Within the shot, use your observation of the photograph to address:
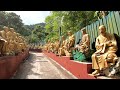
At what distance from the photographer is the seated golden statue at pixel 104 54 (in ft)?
24.4

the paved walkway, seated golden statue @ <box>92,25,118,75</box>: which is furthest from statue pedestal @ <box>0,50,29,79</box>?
seated golden statue @ <box>92,25,118,75</box>

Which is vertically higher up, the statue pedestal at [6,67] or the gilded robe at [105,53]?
the gilded robe at [105,53]

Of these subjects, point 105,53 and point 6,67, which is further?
point 6,67

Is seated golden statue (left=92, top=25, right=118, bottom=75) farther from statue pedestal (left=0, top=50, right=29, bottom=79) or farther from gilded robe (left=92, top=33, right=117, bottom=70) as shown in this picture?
statue pedestal (left=0, top=50, right=29, bottom=79)

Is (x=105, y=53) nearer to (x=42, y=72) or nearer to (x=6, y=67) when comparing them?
(x=6, y=67)

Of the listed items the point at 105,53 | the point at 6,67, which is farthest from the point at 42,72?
the point at 105,53

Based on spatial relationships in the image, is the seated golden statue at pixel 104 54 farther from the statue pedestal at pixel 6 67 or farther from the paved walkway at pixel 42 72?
the statue pedestal at pixel 6 67

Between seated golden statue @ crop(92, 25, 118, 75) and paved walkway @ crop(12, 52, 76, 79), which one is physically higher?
seated golden statue @ crop(92, 25, 118, 75)

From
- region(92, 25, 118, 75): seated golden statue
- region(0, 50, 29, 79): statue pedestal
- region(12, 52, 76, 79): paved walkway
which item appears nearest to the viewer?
region(92, 25, 118, 75): seated golden statue

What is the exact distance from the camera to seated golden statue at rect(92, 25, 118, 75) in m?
7.45

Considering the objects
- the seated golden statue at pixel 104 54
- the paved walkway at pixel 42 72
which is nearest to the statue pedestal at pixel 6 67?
the paved walkway at pixel 42 72

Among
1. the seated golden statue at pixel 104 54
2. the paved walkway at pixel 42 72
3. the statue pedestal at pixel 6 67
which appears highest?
the seated golden statue at pixel 104 54

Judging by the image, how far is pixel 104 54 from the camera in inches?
307
